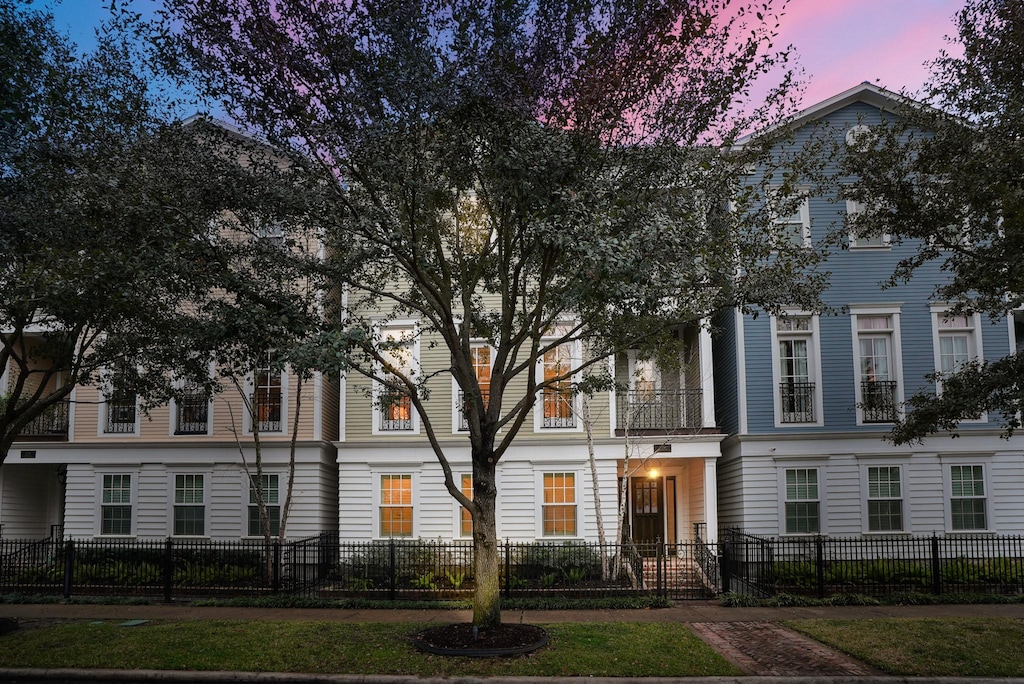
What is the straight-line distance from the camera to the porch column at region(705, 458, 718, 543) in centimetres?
2025

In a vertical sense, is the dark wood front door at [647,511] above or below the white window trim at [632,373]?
below

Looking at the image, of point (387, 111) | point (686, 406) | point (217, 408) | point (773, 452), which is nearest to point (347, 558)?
point (217, 408)

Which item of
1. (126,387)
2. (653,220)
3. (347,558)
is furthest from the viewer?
(347,558)

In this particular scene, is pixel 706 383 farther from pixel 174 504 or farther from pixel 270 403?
pixel 174 504

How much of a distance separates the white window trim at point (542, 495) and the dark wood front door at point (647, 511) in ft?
9.56

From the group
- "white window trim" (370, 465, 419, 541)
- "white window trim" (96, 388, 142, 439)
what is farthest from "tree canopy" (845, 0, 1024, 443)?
"white window trim" (96, 388, 142, 439)

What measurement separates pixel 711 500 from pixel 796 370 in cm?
412

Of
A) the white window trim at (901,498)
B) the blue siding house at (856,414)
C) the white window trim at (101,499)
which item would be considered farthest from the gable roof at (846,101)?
the white window trim at (101,499)

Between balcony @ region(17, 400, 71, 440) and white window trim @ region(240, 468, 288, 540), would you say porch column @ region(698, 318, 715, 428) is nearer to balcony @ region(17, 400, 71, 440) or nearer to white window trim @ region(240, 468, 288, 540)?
white window trim @ region(240, 468, 288, 540)

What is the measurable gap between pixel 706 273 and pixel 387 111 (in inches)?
209

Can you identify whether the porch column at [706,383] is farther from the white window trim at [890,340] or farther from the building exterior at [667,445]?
the white window trim at [890,340]

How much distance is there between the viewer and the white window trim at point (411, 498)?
21.5 metres

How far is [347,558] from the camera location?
2061 centimetres

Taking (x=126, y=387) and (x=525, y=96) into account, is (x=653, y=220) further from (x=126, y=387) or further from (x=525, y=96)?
(x=126, y=387)
